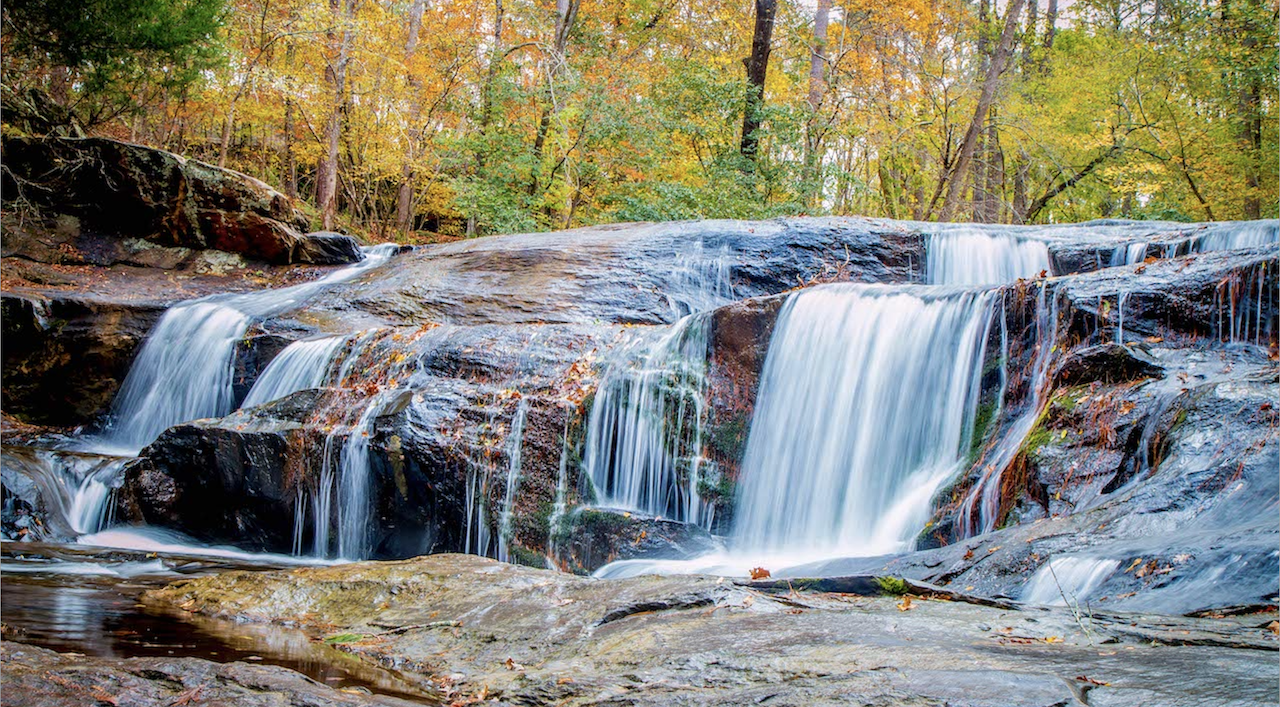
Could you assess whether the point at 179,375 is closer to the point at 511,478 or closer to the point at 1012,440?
the point at 511,478

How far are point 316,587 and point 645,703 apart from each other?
284 centimetres

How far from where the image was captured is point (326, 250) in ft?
48.3

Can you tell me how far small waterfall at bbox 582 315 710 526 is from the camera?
25.4 feet

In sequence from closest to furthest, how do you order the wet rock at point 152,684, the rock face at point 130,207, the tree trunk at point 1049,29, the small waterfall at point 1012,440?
the wet rock at point 152,684 → the small waterfall at point 1012,440 → the rock face at point 130,207 → the tree trunk at point 1049,29

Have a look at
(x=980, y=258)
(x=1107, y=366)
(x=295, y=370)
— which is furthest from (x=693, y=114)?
(x=1107, y=366)

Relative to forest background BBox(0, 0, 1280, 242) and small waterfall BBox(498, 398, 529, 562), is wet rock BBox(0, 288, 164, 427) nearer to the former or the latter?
forest background BBox(0, 0, 1280, 242)

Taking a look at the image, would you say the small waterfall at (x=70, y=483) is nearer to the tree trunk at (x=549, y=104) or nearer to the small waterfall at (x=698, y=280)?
the small waterfall at (x=698, y=280)

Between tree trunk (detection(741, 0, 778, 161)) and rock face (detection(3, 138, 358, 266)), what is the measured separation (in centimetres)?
861

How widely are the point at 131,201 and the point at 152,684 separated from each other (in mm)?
13811

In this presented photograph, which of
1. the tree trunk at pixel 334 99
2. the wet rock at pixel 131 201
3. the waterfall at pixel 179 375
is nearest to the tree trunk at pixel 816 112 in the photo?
the tree trunk at pixel 334 99

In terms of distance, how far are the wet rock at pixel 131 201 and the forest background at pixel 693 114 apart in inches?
26.2

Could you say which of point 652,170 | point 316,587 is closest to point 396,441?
point 316,587

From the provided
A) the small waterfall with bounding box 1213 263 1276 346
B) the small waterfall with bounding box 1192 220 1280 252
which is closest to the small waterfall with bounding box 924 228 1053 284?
the small waterfall with bounding box 1192 220 1280 252

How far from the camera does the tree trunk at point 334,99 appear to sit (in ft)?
57.4
